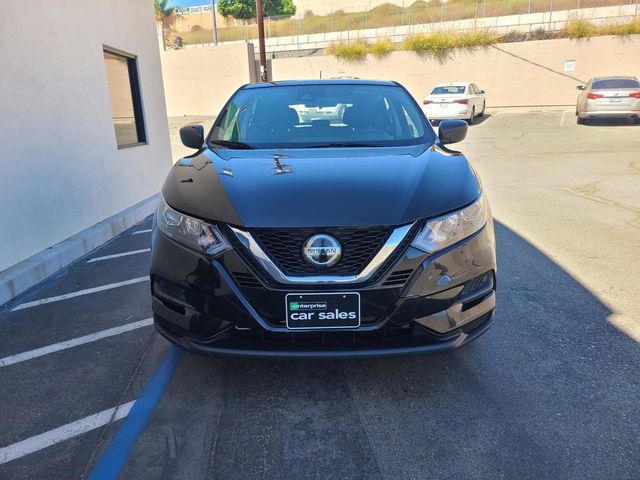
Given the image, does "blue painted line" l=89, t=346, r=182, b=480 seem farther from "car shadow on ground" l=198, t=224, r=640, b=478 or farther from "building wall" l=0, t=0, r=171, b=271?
"building wall" l=0, t=0, r=171, b=271

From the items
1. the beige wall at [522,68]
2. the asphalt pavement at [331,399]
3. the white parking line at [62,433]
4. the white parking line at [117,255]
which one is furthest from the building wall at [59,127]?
the beige wall at [522,68]

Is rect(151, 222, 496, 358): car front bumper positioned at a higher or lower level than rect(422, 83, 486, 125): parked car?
lower

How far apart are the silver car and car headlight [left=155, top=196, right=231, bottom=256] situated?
55.9 feet

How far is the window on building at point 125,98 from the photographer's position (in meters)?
6.92

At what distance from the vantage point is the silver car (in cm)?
1568

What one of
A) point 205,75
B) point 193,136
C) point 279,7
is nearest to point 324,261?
point 193,136

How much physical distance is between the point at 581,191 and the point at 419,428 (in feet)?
21.6

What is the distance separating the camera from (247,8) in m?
54.1

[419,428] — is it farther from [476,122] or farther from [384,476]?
[476,122]

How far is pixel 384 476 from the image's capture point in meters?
2.09

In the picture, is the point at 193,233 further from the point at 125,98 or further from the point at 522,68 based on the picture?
the point at 522,68

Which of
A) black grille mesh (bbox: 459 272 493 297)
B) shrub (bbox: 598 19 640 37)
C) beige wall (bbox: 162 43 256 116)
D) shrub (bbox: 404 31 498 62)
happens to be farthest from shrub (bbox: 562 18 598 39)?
black grille mesh (bbox: 459 272 493 297)

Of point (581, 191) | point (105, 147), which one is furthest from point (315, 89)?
point (581, 191)

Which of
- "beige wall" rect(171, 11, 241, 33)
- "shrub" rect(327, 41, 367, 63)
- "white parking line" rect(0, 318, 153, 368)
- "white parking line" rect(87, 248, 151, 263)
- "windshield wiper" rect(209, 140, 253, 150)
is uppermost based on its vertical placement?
"beige wall" rect(171, 11, 241, 33)
